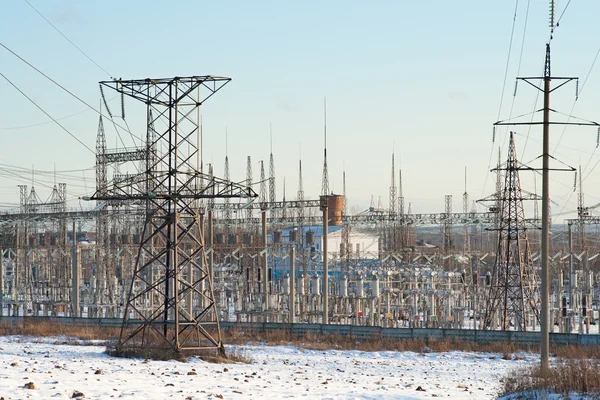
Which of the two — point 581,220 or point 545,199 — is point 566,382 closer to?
point 545,199

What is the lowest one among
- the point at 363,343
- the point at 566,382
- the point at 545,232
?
the point at 363,343

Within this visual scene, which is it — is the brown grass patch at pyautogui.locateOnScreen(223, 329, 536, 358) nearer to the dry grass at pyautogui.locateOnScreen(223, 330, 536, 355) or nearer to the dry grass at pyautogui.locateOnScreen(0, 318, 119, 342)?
the dry grass at pyautogui.locateOnScreen(223, 330, 536, 355)

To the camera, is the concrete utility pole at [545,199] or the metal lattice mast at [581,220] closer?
the concrete utility pole at [545,199]

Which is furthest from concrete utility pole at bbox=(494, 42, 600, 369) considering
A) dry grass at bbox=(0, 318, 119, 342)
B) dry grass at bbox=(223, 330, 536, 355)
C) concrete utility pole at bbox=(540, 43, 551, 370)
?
dry grass at bbox=(0, 318, 119, 342)

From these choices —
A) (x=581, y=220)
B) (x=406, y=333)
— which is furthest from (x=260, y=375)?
(x=581, y=220)

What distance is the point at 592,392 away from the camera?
42.8ft

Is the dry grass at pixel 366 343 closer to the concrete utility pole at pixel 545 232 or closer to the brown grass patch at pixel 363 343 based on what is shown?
the brown grass patch at pixel 363 343

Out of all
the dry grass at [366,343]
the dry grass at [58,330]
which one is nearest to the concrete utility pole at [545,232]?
the dry grass at [366,343]

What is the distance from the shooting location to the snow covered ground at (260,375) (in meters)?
14.3

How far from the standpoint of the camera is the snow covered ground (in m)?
14.3

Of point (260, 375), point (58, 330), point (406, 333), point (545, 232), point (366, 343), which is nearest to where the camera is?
point (260, 375)

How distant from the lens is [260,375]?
18062mm

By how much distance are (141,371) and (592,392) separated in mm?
8524

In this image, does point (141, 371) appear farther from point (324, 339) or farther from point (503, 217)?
point (503, 217)
